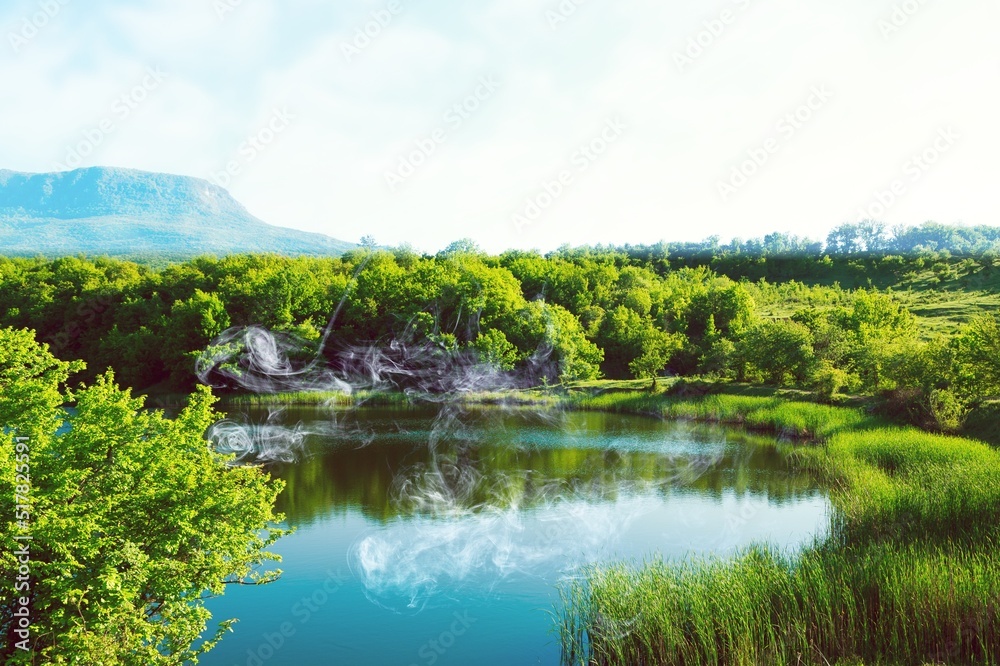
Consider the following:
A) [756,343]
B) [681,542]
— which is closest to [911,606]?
[681,542]

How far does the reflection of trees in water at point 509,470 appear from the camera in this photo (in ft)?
68.1

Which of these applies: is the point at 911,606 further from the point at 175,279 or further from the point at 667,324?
the point at 175,279

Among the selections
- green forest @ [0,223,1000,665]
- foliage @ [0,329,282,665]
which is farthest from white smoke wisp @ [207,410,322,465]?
foliage @ [0,329,282,665]

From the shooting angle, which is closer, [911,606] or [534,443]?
[911,606]

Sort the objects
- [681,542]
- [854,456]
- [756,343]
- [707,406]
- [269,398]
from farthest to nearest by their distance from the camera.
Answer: [269,398], [756,343], [707,406], [854,456], [681,542]

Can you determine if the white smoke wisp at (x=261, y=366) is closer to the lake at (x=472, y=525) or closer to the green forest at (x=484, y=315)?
the green forest at (x=484, y=315)

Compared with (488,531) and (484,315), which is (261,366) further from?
(488,531)

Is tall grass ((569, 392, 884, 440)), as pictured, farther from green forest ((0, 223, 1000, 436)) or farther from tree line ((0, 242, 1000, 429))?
tree line ((0, 242, 1000, 429))

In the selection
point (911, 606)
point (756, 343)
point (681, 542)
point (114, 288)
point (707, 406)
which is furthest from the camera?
point (114, 288)

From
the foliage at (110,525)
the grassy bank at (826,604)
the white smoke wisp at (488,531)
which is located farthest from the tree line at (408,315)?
the foliage at (110,525)

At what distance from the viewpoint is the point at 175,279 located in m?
60.1

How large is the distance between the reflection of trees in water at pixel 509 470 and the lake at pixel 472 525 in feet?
0.30

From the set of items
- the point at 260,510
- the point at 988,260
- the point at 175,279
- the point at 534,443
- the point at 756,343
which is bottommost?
the point at 534,443

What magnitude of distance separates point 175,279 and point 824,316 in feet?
165
